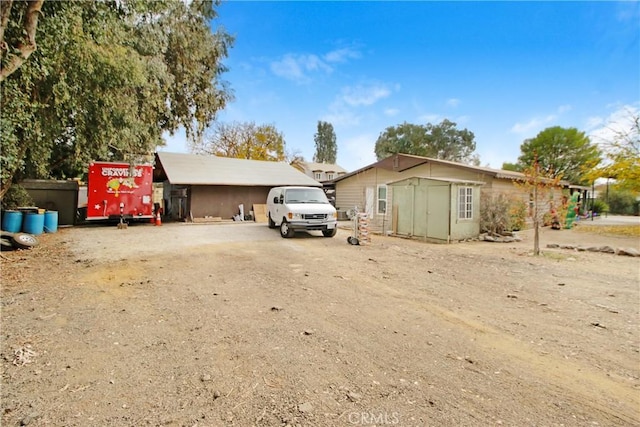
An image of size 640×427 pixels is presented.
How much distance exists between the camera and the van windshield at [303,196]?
12352mm

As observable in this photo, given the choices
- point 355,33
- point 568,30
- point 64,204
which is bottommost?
point 64,204

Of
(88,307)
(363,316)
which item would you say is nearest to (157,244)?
(88,307)

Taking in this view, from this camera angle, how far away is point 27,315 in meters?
4.21

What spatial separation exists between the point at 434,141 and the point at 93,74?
48.4 meters

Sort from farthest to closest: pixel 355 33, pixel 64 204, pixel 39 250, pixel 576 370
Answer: pixel 64 204 → pixel 355 33 → pixel 39 250 → pixel 576 370

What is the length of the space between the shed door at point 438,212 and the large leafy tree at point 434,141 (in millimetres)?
37904

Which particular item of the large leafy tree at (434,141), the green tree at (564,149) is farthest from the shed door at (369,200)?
the large leafy tree at (434,141)

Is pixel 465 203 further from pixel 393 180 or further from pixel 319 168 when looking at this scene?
pixel 319 168

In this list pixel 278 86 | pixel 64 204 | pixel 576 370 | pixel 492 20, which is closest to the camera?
pixel 576 370

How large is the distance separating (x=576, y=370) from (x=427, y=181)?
393 inches

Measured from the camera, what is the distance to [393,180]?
19.6m

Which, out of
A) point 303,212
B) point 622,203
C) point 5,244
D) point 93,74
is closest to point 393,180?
point 303,212

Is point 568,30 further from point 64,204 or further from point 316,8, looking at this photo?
point 64,204

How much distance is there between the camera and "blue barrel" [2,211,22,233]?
11320 mm
